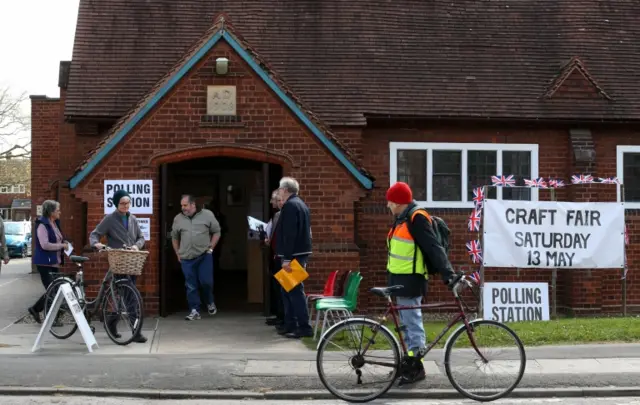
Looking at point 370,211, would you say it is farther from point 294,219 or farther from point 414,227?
point 414,227

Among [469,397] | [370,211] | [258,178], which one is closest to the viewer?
[469,397]

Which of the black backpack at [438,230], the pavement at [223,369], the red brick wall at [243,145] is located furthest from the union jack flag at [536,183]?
the black backpack at [438,230]

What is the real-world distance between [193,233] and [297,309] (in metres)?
2.30

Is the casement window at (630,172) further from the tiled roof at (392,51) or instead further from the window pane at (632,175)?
the tiled roof at (392,51)

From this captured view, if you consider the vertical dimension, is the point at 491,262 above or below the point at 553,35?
below

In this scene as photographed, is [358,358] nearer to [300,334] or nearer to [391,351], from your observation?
[391,351]

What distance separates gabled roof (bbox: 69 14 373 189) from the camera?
12.0 metres

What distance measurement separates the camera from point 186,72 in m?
12.1

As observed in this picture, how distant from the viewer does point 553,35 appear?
16.2m

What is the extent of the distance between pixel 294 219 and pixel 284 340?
63.7 inches

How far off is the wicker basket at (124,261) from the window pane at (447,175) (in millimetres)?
6490

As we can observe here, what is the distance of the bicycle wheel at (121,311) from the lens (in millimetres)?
9828

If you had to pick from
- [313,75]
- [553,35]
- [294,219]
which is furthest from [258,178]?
[553,35]

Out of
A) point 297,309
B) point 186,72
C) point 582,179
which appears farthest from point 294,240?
point 582,179
